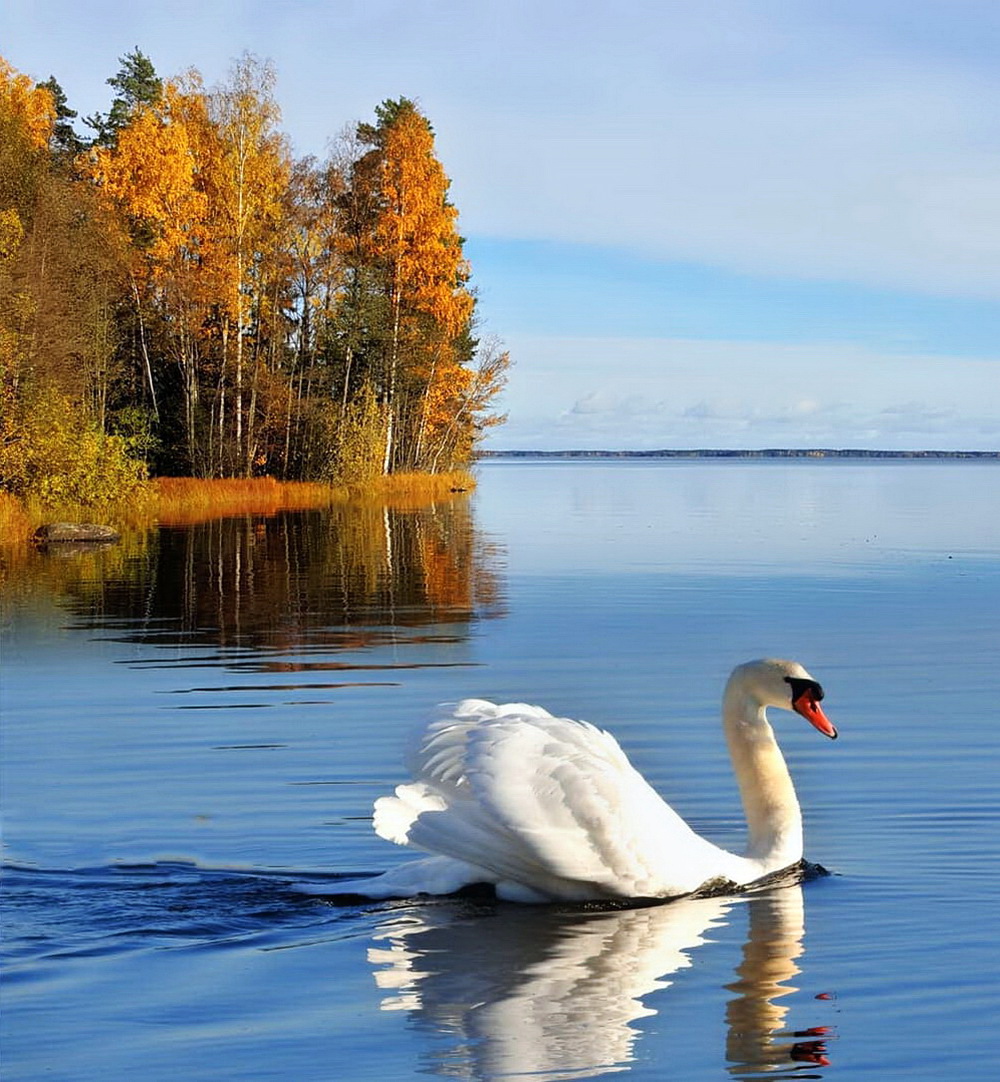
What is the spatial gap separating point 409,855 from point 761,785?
190 centimetres

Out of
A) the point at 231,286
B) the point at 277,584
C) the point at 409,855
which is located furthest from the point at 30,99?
the point at 409,855

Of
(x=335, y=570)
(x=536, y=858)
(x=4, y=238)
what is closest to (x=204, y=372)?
(x=4, y=238)

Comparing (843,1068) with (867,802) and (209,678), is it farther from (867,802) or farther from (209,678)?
(209,678)

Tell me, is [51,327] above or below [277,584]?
above

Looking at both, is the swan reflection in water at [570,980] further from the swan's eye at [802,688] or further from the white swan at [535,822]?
the swan's eye at [802,688]

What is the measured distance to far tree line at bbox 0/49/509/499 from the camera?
38719 mm

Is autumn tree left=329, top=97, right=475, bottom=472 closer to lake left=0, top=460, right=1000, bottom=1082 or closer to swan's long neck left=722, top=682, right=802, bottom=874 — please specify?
lake left=0, top=460, right=1000, bottom=1082

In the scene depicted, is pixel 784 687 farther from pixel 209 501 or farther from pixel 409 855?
pixel 209 501

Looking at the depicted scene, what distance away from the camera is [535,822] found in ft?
24.4

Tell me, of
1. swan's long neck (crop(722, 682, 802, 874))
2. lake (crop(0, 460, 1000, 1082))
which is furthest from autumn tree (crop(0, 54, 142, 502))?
swan's long neck (crop(722, 682, 802, 874))

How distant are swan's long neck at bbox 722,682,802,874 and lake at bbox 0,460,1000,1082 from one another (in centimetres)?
26

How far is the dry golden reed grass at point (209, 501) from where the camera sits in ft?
118

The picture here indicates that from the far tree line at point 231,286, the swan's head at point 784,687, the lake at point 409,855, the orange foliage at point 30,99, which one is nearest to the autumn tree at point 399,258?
the far tree line at point 231,286

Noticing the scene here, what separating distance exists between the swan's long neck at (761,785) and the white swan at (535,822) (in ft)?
0.13
